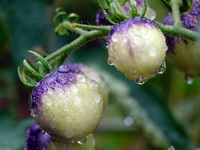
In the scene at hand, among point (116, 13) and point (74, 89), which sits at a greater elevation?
point (116, 13)

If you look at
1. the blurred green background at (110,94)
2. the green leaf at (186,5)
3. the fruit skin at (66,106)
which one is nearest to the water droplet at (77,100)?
the fruit skin at (66,106)

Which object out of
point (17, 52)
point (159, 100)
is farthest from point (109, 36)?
point (159, 100)

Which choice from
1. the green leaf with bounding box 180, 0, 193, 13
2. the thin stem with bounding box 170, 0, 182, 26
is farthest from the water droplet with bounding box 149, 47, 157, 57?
the green leaf with bounding box 180, 0, 193, 13

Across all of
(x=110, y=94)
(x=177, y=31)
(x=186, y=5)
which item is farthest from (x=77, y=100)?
(x=110, y=94)

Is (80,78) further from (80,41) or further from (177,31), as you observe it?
(177,31)

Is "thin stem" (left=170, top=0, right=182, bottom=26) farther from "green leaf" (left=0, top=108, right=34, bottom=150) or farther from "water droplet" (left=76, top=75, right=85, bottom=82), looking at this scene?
"green leaf" (left=0, top=108, right=34, bottom=150)

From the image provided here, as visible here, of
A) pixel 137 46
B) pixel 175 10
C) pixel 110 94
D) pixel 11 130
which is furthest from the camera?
pixel 110 94

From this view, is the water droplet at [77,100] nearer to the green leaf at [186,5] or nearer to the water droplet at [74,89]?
the water droplet at [74,89]

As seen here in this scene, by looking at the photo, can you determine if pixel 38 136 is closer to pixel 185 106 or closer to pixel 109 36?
pixel 109 36
